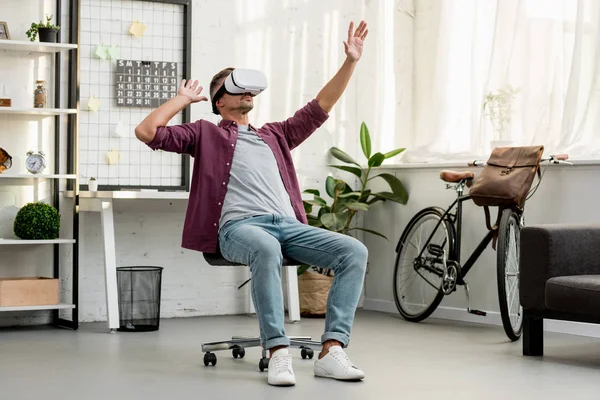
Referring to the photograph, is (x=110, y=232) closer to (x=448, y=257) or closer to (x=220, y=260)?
(x=220, y=260)

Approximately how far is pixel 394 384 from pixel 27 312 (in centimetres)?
247

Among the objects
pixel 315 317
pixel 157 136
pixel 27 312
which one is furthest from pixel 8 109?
pixel 315 317

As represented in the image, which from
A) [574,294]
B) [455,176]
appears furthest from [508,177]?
[574,294]

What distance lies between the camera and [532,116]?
17.3 ft

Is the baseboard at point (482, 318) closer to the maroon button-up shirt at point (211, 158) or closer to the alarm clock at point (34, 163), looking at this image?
the maroon button-up shirt at point (211, 158)

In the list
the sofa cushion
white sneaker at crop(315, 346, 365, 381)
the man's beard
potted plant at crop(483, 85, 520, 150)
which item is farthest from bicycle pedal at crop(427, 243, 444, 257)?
white sneaker at crop(315, 346, 365, 381)

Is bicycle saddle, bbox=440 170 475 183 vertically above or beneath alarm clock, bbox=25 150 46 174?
beneath

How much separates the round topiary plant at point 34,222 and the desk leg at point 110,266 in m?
0.27

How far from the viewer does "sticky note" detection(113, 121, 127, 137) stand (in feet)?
17.8

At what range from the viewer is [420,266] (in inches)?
213

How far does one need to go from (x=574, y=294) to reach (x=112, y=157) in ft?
8.91

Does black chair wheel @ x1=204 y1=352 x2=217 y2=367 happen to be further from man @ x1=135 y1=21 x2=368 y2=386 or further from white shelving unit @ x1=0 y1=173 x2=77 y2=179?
white shelving unit @ x1=0 y1=173 x2=77 y2=179

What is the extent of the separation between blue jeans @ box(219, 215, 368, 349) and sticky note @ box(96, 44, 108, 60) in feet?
6.46

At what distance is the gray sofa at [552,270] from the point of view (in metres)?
3.95
